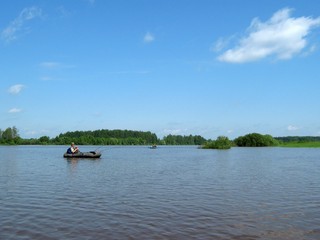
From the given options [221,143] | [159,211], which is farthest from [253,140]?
[159,211]

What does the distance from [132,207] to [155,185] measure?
748 centimetres

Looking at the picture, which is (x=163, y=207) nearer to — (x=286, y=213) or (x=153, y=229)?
(x=153, y=229)

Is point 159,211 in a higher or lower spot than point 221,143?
lower

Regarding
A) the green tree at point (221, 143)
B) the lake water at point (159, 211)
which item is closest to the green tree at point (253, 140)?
the green tree at point (221, 143)

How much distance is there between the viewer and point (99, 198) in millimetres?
17484

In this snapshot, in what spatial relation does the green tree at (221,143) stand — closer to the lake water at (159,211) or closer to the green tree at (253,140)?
the green tree at (253,140)

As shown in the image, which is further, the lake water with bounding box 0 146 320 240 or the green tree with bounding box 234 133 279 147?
the green tree with bounding box 234 133 279 147

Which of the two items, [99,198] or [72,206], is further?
[99,198]

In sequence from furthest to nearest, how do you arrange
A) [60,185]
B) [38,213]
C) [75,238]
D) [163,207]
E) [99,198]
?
[60,185] < [99,198] < [163,207] < [38,213] < [75,238]

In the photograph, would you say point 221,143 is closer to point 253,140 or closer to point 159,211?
point 253,140

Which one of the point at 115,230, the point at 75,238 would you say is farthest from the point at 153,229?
the point at 75,238

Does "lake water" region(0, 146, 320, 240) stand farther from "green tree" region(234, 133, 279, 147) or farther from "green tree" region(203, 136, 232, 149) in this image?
"green tree" region(234, 133, 279, 147)

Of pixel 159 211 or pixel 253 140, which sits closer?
pixel 159 211

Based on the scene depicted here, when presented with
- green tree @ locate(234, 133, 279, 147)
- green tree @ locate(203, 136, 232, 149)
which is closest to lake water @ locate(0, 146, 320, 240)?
green tree @ locate(203, 136, 232, 149)
